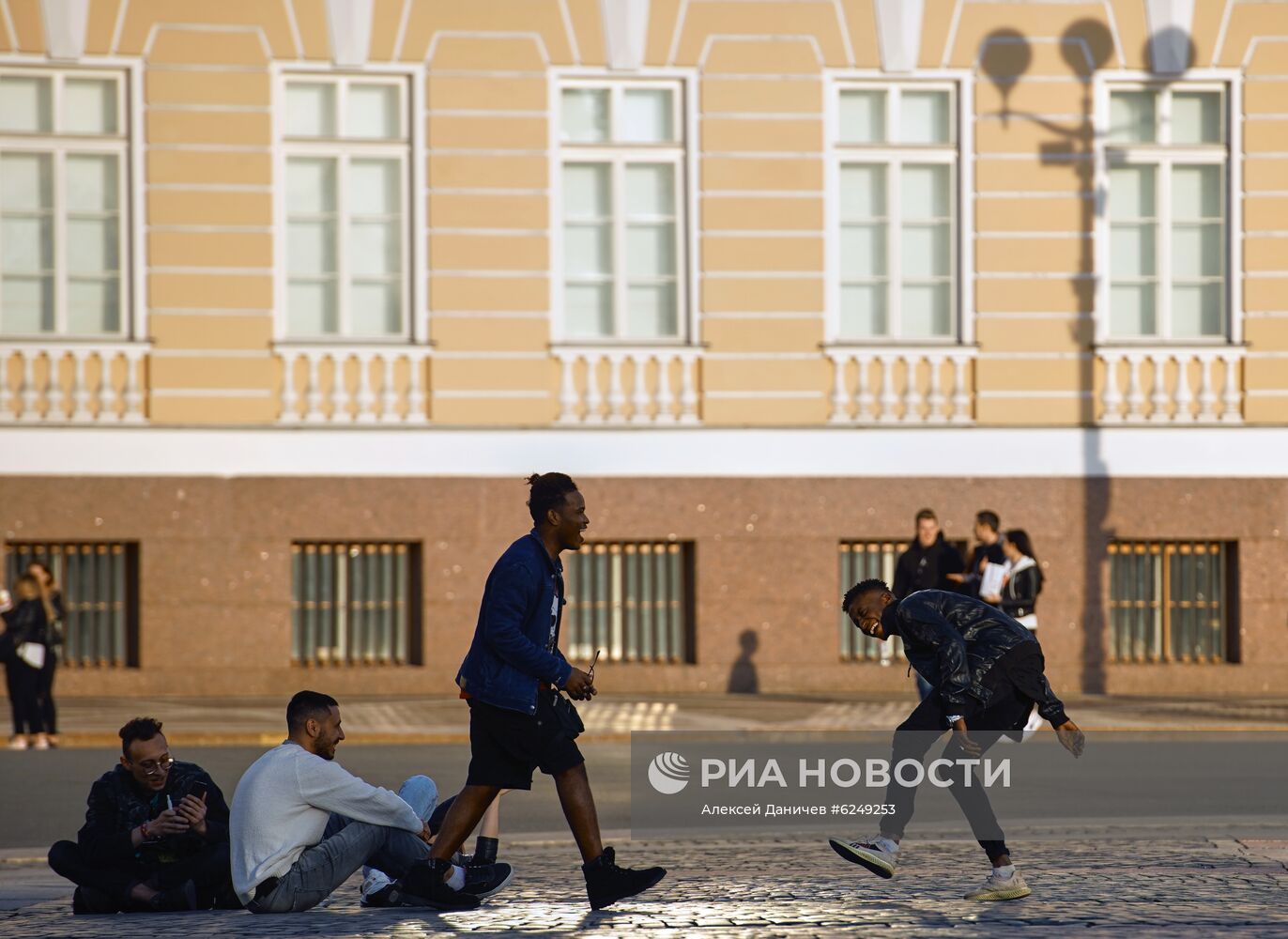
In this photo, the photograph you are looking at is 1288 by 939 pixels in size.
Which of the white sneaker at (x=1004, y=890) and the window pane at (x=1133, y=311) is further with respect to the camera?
the window pane at (x=1133, y=311)

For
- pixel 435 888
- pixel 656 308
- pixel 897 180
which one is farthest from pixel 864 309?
pixel 435 888

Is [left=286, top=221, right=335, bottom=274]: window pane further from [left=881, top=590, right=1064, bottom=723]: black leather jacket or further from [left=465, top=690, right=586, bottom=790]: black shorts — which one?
[left=881, top=590, right=1064, bottom=723]: black leather jacket

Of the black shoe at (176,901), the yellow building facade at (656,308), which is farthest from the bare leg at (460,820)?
the yellow building facade at (656,308)

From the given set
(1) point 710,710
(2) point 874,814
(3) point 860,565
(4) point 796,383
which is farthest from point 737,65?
(2) point 874,814

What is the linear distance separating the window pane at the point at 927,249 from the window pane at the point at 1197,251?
2.35 meters

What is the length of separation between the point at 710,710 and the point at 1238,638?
585 cm

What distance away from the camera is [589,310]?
2142 cm

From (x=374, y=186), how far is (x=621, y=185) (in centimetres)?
245

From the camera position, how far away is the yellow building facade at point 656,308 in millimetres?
20812

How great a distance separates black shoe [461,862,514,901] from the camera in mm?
8844

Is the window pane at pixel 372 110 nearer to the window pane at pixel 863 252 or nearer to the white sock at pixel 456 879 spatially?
the window pane at pixel 863 252

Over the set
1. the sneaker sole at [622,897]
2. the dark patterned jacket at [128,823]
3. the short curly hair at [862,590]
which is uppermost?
the short curly hair at [862,590]

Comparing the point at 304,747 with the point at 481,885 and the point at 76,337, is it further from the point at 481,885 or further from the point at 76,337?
the point at 76,337

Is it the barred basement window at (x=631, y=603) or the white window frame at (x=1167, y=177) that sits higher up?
the white window frame at (x=1167, y=177)
